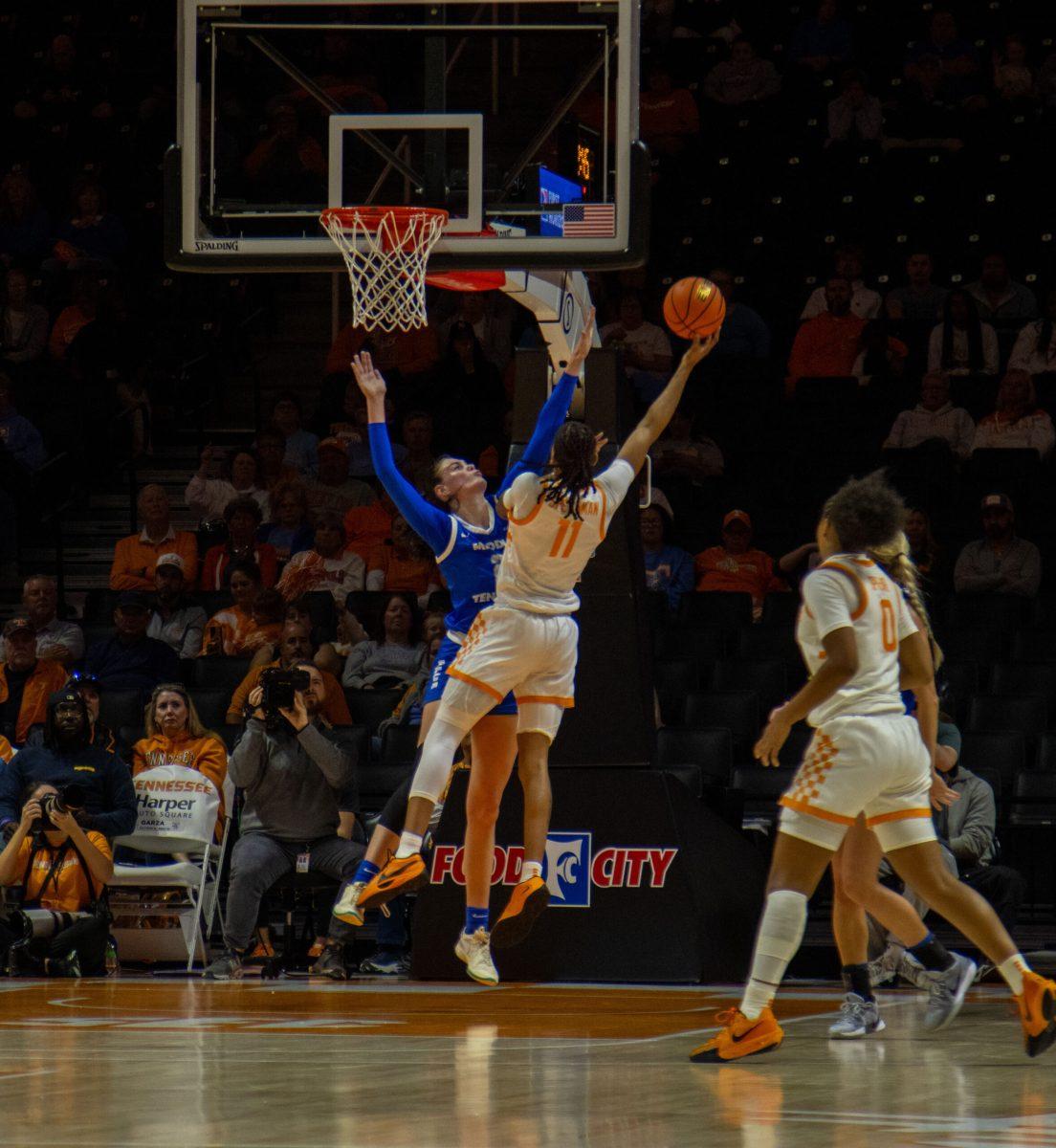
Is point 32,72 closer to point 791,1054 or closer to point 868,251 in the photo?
point 868,251

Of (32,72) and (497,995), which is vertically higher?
(32,72)

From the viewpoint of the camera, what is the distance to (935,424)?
→ 14.6 metres

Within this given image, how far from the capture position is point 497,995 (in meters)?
8.83

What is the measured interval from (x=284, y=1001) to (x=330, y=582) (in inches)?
236

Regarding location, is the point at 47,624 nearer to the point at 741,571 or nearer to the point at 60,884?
the point at 60,884

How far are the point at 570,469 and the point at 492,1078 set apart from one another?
3005 millimetres

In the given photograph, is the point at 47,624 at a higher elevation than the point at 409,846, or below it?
higher

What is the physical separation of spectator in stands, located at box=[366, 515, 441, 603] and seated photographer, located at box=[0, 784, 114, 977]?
392cm

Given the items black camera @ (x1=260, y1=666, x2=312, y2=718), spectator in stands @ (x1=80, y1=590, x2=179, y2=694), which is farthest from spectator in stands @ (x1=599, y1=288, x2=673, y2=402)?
black camera @ (x1=260, y1=666, x2=312, y2=718)

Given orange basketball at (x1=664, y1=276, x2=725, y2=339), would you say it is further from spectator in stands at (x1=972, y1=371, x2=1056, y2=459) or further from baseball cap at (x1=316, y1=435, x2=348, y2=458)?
baseball cap at (x1=316, y1=435, x2=348, y2=458)

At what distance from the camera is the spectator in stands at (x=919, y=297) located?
53.2 feet

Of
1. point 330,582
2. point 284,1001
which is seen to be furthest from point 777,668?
point 284,1001

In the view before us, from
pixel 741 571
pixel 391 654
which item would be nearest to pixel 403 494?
pixel 391 654

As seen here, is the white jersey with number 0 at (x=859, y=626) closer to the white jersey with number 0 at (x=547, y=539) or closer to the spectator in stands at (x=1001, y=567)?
the white jersey with number 0 at (x=547, y=539)
